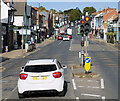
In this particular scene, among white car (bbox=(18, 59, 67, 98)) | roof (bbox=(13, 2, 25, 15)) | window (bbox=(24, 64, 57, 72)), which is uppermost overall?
roof (bbox=(13, 2, 25, 15))

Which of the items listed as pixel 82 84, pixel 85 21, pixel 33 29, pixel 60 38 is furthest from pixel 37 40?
pixel 82 84

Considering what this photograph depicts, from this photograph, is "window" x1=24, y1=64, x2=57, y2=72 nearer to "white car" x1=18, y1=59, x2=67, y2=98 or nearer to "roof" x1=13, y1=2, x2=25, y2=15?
"white car" x1=18, y1=59, x2=67, y2=98

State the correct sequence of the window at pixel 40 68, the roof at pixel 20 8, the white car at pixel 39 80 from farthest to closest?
the roof at pixel 20 8 < the window at pixel 40 68 < the white car at pixel 39 80

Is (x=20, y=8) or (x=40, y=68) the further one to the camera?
(x=20, y=8)

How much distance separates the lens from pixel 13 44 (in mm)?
51250

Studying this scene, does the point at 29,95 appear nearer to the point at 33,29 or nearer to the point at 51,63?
the point at 51,63

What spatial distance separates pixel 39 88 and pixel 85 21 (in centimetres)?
961

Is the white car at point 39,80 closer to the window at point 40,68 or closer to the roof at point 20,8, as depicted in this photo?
the window at point 40,68

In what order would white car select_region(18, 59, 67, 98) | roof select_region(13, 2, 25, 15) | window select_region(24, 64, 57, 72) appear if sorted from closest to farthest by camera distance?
white car select_region(18, 59, 67, 98) < window select_region(24, 64, 57, 72) < roof select_region(13, 2, 25, 15)

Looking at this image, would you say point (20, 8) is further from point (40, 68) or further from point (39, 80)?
point (39, 80)

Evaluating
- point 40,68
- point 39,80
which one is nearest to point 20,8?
point 40,68

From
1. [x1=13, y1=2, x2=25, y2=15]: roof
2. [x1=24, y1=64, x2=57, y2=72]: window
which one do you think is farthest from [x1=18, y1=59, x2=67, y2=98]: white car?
[x1=13, y1=2, x2=25, y2=15]: roof

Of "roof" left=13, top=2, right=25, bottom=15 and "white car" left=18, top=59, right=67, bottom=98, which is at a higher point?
"roof" left=13, top=2, right=25, bottom=15

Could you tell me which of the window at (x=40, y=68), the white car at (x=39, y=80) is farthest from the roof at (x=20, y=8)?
the white car at (x=39, y=80)
